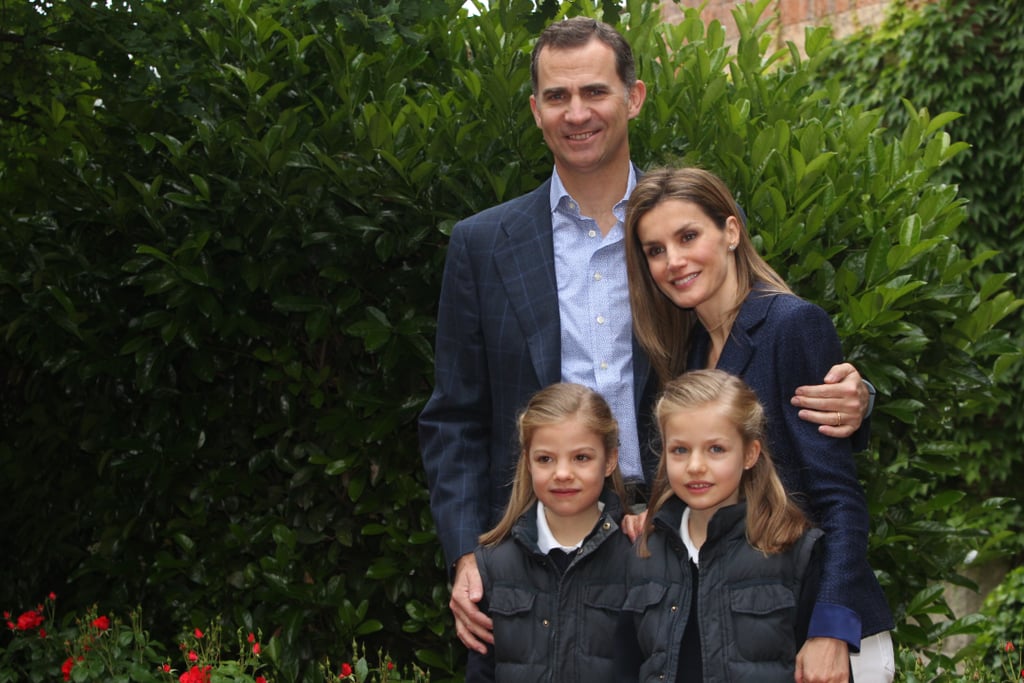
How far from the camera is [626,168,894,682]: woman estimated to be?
230cm

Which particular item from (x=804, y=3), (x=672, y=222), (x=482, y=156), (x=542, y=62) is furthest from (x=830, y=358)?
(x=804, y=3)

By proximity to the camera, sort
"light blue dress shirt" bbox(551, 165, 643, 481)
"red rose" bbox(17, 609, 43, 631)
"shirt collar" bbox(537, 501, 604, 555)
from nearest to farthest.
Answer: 1. "shirt collar" bbox(537, 501, 604, 555)
2. "light blue dress shirt" bbox(551, 165, 643, 481)
3. "red rose" bbox(17, 609, 43, 631)

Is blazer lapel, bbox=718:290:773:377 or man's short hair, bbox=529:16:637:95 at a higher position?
man's short hair, bbox=529:16:637:95

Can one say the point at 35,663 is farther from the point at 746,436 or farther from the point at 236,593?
the point at 746,436

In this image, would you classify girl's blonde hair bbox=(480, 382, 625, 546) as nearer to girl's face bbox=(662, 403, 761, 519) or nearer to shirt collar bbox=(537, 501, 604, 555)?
shirt collar bbox=(537, 501, 604, 555)

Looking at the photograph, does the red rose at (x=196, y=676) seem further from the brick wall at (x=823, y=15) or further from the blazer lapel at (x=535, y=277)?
the brick wall at (x=823, y=15)

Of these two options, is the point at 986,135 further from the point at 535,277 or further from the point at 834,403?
the point at 834,403

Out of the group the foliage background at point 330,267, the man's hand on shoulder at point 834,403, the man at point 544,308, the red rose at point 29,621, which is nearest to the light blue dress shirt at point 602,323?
the man at point 544,308

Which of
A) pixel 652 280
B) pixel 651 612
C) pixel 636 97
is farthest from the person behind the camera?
pixel 636 97

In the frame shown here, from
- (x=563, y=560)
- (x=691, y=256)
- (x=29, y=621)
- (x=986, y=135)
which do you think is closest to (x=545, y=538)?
(x=563, y=560)

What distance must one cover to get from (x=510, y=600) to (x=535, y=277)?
2.48ft

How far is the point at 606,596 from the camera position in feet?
8.39

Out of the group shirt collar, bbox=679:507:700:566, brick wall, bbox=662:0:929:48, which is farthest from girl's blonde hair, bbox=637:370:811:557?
brick wall, bbox=662:0:929:48

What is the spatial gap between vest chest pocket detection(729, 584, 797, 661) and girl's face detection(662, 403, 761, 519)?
20 cm
